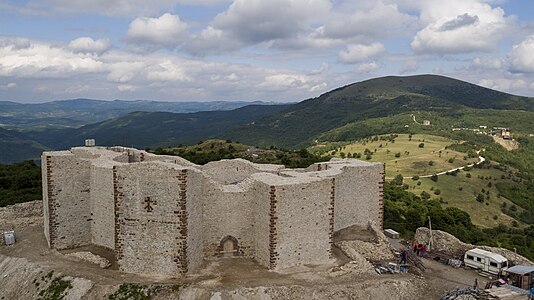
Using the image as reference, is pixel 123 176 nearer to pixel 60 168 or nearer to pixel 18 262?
pixel 60 168

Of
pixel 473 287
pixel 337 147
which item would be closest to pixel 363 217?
pixel 473 287

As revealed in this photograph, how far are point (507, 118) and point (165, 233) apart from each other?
16000cm

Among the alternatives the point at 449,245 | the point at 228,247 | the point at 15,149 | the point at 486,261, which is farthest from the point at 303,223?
the point at 15,149

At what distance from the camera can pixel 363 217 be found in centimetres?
2952

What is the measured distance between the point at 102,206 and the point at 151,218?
5332 millimetres

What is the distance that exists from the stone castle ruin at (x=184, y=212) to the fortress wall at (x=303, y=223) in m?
0.05

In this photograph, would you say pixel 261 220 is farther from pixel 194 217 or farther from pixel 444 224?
pixel 444 224

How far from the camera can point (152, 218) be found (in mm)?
21719

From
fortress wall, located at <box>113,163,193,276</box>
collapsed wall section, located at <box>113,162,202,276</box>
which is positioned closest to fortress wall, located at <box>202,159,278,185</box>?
collapsed wall section, located at <box>113,162,202,276</box>

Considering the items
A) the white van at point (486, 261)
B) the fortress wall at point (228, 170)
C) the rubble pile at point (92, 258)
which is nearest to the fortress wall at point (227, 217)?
the fortress wall at point (228, 170)

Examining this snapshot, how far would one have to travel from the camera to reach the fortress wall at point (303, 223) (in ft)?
73.2

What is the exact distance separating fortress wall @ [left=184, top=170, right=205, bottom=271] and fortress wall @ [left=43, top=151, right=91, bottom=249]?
7.79m

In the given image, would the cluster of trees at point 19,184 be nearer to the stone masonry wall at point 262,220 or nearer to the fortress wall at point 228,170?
the fortress wall at point 228,170

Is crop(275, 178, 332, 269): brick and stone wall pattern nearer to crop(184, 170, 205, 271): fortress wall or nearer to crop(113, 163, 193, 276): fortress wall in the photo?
crop(184, 170, 205, 271): fortress wall
